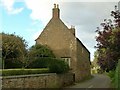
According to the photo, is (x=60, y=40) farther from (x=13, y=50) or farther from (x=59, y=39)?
(x=13, y=50)

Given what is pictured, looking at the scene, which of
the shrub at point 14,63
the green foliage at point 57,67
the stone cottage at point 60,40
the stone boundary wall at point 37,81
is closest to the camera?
the stone boundary wall at point 37,81

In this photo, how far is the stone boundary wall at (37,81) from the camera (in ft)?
73.3

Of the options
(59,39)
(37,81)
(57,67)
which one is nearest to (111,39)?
(37,81)

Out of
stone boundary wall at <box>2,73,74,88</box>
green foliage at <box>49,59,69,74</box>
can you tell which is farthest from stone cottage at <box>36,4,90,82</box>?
green foliage at <box>49,59,69,74</box>

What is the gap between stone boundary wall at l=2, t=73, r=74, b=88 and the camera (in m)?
22.4

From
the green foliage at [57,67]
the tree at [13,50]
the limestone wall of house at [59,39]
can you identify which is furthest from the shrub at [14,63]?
the limestone wall of house at [59,39]

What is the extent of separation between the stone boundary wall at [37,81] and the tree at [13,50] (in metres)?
5.54

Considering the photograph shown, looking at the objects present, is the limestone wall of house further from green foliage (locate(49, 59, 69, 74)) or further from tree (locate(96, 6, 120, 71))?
tree (locate(96, 6, 120, 71))

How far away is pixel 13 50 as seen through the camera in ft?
129

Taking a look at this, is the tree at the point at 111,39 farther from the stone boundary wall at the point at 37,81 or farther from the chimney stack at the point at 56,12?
the chimney stack at the point at 56,12

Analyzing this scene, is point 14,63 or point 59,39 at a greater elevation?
point 59,39

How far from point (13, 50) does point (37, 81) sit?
10991 mm

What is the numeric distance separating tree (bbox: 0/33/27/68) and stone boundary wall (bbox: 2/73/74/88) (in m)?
5.54

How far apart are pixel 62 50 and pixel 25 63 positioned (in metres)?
13.7
